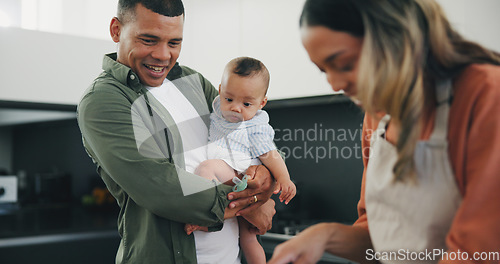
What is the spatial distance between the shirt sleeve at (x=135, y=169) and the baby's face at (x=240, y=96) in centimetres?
30

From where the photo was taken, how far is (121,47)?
4.72 ft

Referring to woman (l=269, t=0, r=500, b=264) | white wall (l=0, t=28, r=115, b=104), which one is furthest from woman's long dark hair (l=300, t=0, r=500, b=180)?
white wall (l=0, t=28, r=115, b=104)

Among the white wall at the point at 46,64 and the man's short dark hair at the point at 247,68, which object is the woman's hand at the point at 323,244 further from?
the white wall at the point at 46,64

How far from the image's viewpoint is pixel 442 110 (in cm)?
80

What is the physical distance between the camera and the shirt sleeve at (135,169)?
1.21m

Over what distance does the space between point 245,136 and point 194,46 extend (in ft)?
5.14

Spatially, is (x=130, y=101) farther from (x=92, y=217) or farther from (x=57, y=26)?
(x=92, y=217)

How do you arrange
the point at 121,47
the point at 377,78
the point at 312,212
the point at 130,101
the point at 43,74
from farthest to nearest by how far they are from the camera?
the point at 312,212 < the point at 43,74 < the point at 121,47 < the point at 130,101 < the point at 377,78

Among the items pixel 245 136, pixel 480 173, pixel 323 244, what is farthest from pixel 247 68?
pixel 480 173

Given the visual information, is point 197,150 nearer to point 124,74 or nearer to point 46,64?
point 124,74

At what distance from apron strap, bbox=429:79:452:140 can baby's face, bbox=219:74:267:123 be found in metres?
0.75

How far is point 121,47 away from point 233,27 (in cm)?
138

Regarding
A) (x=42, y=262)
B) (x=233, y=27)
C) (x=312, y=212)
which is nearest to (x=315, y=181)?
(x=312, y=212)

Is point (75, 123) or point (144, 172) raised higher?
point (144, 172)
